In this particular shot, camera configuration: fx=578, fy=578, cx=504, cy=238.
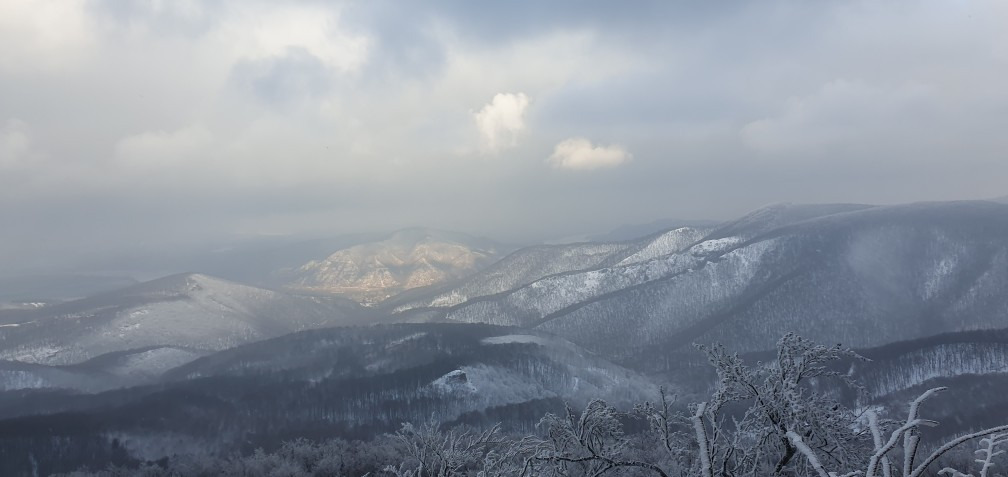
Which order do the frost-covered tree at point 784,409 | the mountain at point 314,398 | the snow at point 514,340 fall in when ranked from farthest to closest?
the snow at point 514,340
the mountain at point 314,398
the frost-covered tree at point 784,409

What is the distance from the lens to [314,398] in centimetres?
14925

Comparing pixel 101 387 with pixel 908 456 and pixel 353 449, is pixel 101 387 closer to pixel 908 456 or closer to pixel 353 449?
pixel 353 449

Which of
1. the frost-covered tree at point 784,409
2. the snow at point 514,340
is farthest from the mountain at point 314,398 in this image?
the frost-covered tree at point 784,409

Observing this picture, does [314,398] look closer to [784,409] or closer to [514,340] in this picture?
[514,340]

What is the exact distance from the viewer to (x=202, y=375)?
598ft

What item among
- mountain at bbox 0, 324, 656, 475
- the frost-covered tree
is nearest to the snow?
mountain at bbox 0, 324, 656, 475

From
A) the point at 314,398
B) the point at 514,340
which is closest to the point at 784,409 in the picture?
the point at 314,398

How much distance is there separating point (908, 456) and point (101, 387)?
219494mm

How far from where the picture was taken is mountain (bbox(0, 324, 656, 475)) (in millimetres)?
118688

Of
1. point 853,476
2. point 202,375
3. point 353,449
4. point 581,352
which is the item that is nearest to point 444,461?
point 853,476

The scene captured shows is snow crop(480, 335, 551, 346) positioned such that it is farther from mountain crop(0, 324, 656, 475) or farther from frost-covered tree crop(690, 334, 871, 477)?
frost-covered tree crop(690, 334, 871, 477)

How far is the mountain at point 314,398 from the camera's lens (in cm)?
11869

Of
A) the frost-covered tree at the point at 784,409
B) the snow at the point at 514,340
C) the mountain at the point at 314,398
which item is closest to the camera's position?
the frost-covered tree at the point at 784,409

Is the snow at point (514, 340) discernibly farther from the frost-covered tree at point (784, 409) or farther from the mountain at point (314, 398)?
the frost-covered tree at point (784, 409)
